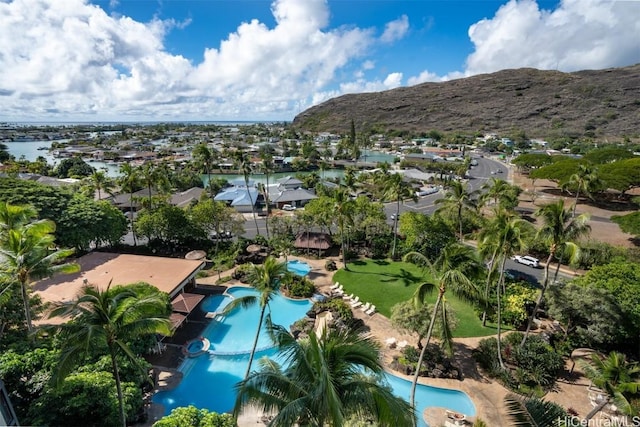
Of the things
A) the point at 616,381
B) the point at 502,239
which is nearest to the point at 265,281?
the point at 502,239

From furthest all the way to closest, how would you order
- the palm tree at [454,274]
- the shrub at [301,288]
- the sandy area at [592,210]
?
the sandy area at [592,210], the shrub at [301,288], the palm tree at [454,274]

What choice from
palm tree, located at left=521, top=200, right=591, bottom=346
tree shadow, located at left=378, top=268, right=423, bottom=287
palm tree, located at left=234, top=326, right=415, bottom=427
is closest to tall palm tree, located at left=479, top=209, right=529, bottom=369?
palm tree, located at left=521, top=200, right=591, bottom=346

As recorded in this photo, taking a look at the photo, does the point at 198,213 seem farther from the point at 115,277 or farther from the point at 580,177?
the point at 580,177

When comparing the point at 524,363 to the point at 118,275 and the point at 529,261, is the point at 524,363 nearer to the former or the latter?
the point at 529,261

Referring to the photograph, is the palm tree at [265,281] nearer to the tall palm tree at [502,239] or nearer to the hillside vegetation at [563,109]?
the tall palm tree at [502,239]

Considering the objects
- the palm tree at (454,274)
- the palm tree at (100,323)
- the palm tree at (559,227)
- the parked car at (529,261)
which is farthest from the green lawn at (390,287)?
the palm tree at (100,323)

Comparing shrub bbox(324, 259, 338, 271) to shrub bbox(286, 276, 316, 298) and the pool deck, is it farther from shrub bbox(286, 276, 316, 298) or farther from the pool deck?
the pool deck

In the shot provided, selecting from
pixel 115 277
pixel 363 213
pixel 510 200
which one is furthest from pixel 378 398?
pixel 510 200
